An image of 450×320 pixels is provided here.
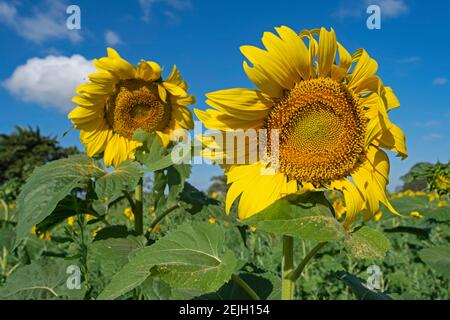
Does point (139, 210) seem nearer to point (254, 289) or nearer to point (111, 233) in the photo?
point (111, 233)

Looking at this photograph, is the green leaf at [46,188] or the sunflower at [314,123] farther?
the green leaf at [46,188]

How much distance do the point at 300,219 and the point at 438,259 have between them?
6.05 feet

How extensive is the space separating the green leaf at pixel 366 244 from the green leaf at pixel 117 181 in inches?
41.5

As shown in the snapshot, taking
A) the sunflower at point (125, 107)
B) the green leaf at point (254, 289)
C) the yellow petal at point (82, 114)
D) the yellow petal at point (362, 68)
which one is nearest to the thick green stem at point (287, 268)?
the green leaf at point (254, 289)

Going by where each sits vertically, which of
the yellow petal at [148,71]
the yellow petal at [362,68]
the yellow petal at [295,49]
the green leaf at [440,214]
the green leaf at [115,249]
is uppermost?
the yellow petal at [148,71]

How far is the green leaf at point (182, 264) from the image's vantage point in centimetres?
126

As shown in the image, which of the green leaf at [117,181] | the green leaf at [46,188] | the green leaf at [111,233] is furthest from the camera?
the green leaf at [111,233]

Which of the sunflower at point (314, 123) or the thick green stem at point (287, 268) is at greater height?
the sunflower at point (314, 123)

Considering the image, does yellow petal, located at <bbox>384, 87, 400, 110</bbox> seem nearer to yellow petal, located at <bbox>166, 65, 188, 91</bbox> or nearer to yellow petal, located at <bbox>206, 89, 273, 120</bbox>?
yellow petal, located at <bbox>206, 89, 273, 120</bbox>

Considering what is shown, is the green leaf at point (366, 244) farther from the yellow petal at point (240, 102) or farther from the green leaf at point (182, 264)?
the yellow petal at point (240, 102)

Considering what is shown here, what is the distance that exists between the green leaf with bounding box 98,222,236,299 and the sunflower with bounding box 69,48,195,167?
5.11 feet

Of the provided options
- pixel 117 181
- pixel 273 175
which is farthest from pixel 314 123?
pixel 117 181
